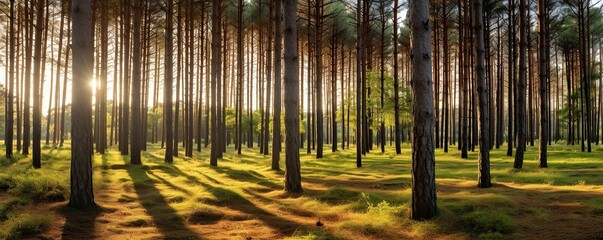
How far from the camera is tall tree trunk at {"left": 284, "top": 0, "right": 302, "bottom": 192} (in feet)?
34.9

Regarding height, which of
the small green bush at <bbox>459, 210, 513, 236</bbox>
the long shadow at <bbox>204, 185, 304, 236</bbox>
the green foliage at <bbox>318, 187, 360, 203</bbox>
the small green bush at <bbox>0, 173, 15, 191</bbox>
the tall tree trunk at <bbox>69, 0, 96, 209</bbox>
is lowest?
the long shadow at <bbox>204, 185, 304, 236</bbox>

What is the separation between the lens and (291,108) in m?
10.7

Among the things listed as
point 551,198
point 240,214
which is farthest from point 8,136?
point 551,198

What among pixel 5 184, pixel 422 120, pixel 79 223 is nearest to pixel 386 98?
pixel 422 120

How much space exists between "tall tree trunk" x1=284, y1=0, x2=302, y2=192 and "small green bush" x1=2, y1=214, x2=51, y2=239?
5.59 m

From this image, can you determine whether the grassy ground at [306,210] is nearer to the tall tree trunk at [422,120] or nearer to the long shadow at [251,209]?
the long shadow at [251,209]

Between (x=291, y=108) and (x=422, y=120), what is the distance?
4506mm

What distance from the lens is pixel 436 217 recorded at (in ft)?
22.9

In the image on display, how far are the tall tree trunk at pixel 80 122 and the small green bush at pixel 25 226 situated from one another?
4.68 feet

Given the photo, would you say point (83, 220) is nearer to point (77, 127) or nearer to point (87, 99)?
point (77, 127)

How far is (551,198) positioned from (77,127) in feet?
33.4

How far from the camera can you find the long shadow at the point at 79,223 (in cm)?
652

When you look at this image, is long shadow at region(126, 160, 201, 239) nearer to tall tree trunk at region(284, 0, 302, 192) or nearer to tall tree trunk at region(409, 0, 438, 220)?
tall tree trunk at region(284, 0, 302, 192)

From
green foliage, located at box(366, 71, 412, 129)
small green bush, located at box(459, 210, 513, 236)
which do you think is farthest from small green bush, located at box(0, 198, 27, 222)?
green foliage, located at box(366, 71, 412, 129)
